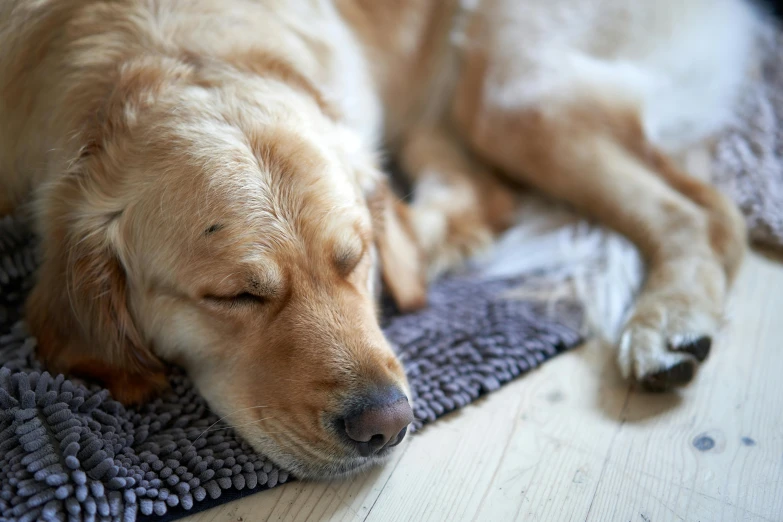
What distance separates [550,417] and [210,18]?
1373 millimetres

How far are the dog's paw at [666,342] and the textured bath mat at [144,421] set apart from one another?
7.2 inches

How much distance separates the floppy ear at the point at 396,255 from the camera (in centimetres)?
196

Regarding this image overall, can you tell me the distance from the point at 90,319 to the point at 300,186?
1.95 feet

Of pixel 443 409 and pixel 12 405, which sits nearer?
pixel 12 405

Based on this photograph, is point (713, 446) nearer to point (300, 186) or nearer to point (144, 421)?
point (300, 186)

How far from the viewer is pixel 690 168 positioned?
8.08 feet

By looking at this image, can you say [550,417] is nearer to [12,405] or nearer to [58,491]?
[58,491]

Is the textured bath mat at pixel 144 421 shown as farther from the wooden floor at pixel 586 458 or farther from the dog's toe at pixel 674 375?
the dog's toe at pixel 674 375

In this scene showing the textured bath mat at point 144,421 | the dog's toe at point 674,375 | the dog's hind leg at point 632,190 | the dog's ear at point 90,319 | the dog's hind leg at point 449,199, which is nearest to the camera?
the textured bath mat at point 144,421

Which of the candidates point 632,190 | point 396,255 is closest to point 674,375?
point 632,190

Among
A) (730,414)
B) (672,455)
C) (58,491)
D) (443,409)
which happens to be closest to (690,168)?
(730,414)

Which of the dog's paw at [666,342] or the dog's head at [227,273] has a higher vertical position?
the dog's head at [227,273]

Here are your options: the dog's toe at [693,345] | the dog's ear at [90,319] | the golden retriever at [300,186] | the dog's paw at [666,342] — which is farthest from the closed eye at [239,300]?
the dog's toe at [693,345]

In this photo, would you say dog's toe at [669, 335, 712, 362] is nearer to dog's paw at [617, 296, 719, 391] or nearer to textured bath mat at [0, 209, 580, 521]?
dog's paw at [617, 296, 719, 391]
